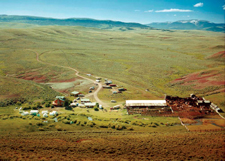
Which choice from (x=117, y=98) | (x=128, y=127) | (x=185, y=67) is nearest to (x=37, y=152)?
(x=128, y=127)

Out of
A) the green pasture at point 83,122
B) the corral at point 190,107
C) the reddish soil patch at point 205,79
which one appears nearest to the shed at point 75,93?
the green pasture at point 83,122

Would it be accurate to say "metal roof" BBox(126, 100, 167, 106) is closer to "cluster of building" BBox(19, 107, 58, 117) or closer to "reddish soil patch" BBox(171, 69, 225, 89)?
"cluster of building" BBox(19, 107, 58, 117)

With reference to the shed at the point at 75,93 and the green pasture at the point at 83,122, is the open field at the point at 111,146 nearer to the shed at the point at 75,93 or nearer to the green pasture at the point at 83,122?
the green pasture at the point at 83,122

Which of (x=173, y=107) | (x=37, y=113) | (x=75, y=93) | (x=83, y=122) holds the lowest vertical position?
(x=37, y=113)

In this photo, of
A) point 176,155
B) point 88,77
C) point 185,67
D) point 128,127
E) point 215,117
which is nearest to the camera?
point 176,155

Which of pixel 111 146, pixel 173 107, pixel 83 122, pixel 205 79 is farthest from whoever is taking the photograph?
pixel 205 79

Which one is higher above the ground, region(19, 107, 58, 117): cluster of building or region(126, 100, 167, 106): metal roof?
region(126, 100, 167, 106): metal roof

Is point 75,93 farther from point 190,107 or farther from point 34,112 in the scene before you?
point 190,107

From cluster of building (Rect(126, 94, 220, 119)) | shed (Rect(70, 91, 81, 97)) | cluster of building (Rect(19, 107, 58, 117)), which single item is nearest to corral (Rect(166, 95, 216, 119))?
cluster of building (Rect(126, 94, 220, 119))

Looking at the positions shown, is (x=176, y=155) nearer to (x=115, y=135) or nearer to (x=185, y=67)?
(x=115, y=135)

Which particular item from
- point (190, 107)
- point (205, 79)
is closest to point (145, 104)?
point (190, 107)

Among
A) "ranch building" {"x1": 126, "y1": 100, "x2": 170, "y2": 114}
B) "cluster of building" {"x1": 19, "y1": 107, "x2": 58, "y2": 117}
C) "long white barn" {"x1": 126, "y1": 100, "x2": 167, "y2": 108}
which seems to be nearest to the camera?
"cluster of building" {"x1": 19, "y1": 107, "x2": 58, "y2": 117}
